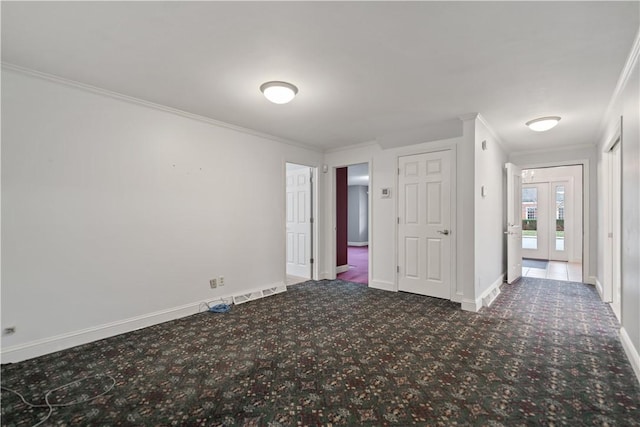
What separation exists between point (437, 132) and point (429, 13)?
97.2 inches

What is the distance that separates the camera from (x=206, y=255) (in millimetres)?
3736

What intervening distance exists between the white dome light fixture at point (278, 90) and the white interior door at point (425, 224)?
7.89 feet

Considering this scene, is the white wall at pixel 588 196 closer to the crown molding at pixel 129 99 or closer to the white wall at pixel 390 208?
the white wall at pixel 390 208

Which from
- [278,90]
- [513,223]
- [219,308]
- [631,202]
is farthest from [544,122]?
[219,308]

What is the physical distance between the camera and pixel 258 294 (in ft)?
14.0

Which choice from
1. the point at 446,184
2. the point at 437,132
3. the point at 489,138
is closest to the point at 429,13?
the point at 437,132

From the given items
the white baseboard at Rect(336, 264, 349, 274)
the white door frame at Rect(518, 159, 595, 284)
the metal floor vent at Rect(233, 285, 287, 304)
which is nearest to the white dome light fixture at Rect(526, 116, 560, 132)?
the white door frame at Rect(518, 159, 595, 284)

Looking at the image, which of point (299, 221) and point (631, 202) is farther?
point (299, 221)

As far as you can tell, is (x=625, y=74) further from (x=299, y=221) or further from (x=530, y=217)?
(x=530, y=217)

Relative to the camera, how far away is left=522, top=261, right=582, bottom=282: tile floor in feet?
18.8

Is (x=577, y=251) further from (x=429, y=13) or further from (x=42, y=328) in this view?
(x=42, y=328)

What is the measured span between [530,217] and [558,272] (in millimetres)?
2976

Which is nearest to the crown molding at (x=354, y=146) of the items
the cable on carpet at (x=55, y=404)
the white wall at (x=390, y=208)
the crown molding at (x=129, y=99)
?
the white wall at (x=390, y=208)

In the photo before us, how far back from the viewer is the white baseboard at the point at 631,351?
7.13 feet
